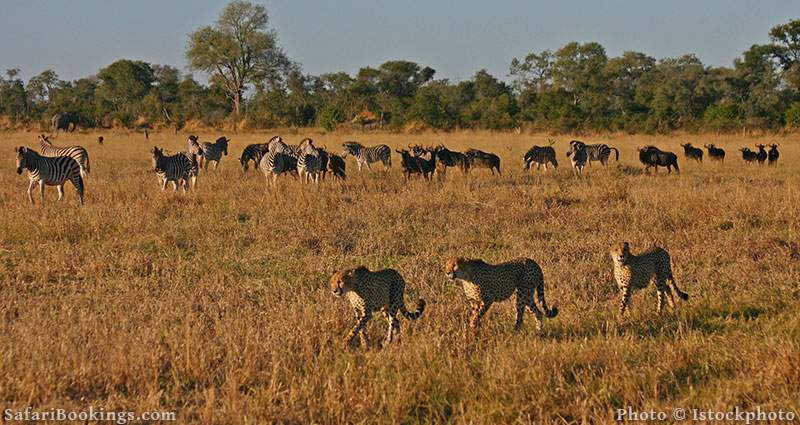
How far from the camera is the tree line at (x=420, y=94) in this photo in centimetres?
4341

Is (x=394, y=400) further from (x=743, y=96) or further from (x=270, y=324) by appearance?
(x=743, y=96)

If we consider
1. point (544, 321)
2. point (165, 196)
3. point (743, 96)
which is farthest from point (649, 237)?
point (743, 96)

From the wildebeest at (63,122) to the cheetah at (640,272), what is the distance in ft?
134

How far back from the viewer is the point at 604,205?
12.7 metres

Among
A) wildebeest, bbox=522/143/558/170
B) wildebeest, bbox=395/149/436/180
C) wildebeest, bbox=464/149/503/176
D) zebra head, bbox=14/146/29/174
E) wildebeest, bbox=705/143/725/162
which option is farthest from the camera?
wildebeest, bbox=705/143/725/162

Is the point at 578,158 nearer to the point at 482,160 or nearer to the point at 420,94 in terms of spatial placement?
the point at 482,160

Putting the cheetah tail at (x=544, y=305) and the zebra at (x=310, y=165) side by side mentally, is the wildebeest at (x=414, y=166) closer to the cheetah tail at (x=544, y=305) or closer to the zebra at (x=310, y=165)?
the zebra at (x=310, y=165)

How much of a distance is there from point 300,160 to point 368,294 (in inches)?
514

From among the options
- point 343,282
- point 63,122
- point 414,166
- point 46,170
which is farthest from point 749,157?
point 63,122

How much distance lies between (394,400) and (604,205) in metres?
9.14

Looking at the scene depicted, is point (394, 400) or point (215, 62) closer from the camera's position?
point (394, 400)

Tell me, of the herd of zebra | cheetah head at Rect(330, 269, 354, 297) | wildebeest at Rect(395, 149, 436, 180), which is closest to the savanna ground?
cheetah head at Rect(330, 269, 354, 297)

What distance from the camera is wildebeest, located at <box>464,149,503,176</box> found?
66.5ft

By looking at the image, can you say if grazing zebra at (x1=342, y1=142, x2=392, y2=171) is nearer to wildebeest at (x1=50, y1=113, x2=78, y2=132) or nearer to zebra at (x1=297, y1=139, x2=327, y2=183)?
zebra at (x1=297, y1=139, x2=327, y2=183)
